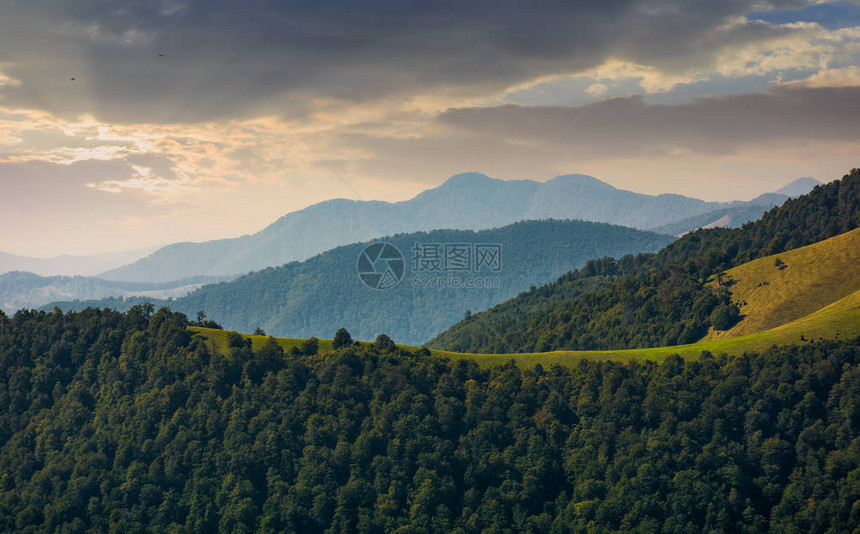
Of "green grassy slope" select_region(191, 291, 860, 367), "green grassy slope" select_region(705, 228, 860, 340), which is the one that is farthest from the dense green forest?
"green grassy slope" select_region(705, 228, 860, 340)

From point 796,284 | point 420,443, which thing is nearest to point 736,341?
point 796,284

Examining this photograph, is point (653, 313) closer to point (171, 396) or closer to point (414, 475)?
point (414, 475)

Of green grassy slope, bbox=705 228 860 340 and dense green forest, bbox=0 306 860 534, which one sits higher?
green grassy slope, bbox=705 228 860 340

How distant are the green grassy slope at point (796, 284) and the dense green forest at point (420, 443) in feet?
115

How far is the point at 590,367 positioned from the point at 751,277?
7179cm

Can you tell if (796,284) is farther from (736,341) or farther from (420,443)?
(420,443)

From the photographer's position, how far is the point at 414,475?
9438 cm

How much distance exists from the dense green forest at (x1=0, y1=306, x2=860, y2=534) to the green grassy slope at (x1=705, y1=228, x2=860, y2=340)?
115 feet

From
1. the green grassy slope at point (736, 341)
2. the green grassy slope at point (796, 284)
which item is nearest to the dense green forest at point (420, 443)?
the green grassy slope at point (736, 341)

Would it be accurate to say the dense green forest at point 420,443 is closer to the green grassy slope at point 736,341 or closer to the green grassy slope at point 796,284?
the green grassy slope at point 736,341

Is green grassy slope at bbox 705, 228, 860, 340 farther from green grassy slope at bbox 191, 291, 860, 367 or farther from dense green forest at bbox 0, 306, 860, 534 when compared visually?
dense green forest at bbox 0, 306, 860, 534

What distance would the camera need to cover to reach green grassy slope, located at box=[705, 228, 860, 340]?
13650 centimetres

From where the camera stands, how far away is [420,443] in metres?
97.2

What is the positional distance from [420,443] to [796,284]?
9582cm
